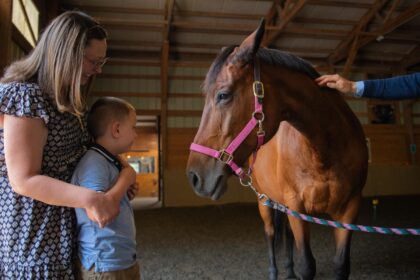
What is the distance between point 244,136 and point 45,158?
732 millimetres

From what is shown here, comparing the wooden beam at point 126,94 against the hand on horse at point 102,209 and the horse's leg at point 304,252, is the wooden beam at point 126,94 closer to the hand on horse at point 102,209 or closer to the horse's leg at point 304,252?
the horse's leg at point 304,252

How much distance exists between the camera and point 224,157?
1.25 metres

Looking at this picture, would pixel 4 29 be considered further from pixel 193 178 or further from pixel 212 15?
pixel 212 15

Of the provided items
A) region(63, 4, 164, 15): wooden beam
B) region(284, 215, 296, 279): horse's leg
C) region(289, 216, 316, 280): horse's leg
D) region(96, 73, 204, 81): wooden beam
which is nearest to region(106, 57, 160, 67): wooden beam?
region(96, 73, 204, 81): wooden beam

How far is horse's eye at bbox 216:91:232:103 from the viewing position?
1275 mm

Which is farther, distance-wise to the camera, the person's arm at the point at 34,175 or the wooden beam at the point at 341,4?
the wooden beam at the point at 341,4

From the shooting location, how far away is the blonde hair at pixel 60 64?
0.81 metres

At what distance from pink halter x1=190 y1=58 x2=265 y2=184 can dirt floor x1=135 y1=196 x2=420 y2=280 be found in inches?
70.0

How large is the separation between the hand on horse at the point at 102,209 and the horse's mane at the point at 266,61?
2.30ft

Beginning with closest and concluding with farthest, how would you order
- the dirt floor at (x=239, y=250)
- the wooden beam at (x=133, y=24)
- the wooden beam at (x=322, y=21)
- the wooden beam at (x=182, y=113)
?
the dirt floor at (x=239, y=250), the wooden beam at (x=133, y=24), the wooden beam at (x=322, y=21), the wooden beam at (x=182, y=113)

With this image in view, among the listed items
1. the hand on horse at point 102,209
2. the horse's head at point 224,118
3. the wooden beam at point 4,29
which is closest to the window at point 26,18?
the wooden beam at point 4,29

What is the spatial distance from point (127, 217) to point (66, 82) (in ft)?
1.39

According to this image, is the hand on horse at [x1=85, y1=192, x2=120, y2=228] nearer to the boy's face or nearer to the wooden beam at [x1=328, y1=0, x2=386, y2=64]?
the boy's face

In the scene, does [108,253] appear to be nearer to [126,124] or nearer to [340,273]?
[126,124]
